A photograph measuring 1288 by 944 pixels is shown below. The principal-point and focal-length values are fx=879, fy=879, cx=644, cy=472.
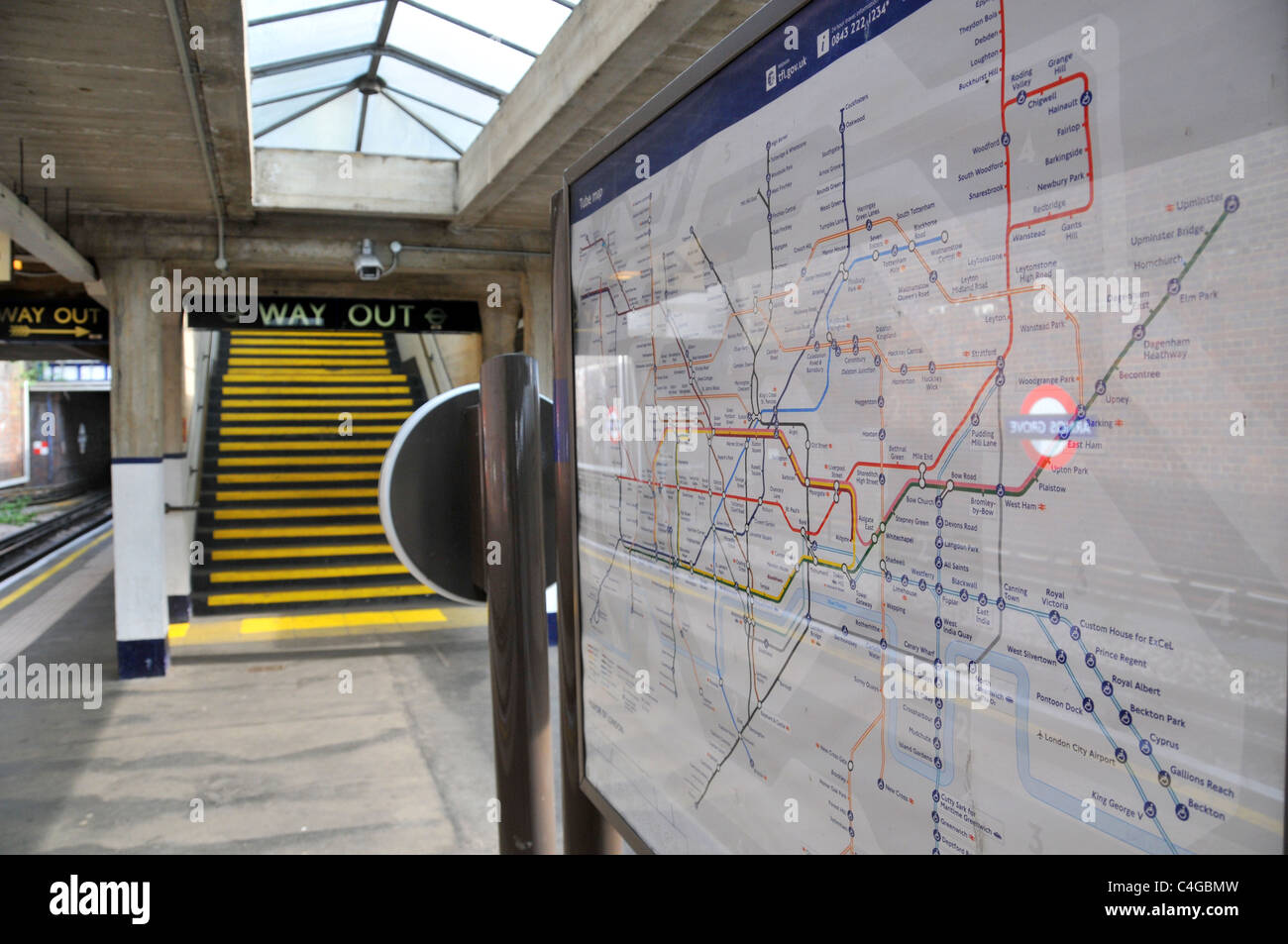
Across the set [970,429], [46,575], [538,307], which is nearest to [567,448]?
[970,429]

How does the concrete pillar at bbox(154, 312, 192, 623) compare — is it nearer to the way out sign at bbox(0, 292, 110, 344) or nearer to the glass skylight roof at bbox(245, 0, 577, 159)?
the way out sign at bbox(0, 292, 110, 344)

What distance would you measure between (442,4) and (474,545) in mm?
5074

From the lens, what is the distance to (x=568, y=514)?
172 cm

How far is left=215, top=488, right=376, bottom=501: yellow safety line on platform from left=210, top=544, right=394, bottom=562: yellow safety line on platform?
972mm

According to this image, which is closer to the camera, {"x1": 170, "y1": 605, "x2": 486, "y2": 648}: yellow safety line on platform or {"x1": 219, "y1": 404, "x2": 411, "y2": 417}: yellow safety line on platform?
{"x1": 170, "y1": 605, "x2": 486, "y2": 648}: yellow safety line on platform

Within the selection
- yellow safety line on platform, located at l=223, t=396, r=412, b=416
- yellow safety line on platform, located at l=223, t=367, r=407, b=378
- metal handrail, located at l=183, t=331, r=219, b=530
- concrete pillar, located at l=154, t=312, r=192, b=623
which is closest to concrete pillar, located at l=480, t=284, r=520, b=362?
concrete pillar, located at l=154, t=312, r=192, b=623

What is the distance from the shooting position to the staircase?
10.0 m

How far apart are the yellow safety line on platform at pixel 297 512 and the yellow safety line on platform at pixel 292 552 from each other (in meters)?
0.58

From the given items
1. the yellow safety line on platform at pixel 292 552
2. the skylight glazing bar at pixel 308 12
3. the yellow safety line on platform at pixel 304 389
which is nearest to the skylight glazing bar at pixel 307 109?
the skylight glazing bar at pixel 308 12

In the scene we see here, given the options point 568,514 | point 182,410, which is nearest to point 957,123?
point 568,514

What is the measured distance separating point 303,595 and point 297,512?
203 cm

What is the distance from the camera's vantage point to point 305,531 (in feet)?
36.2
